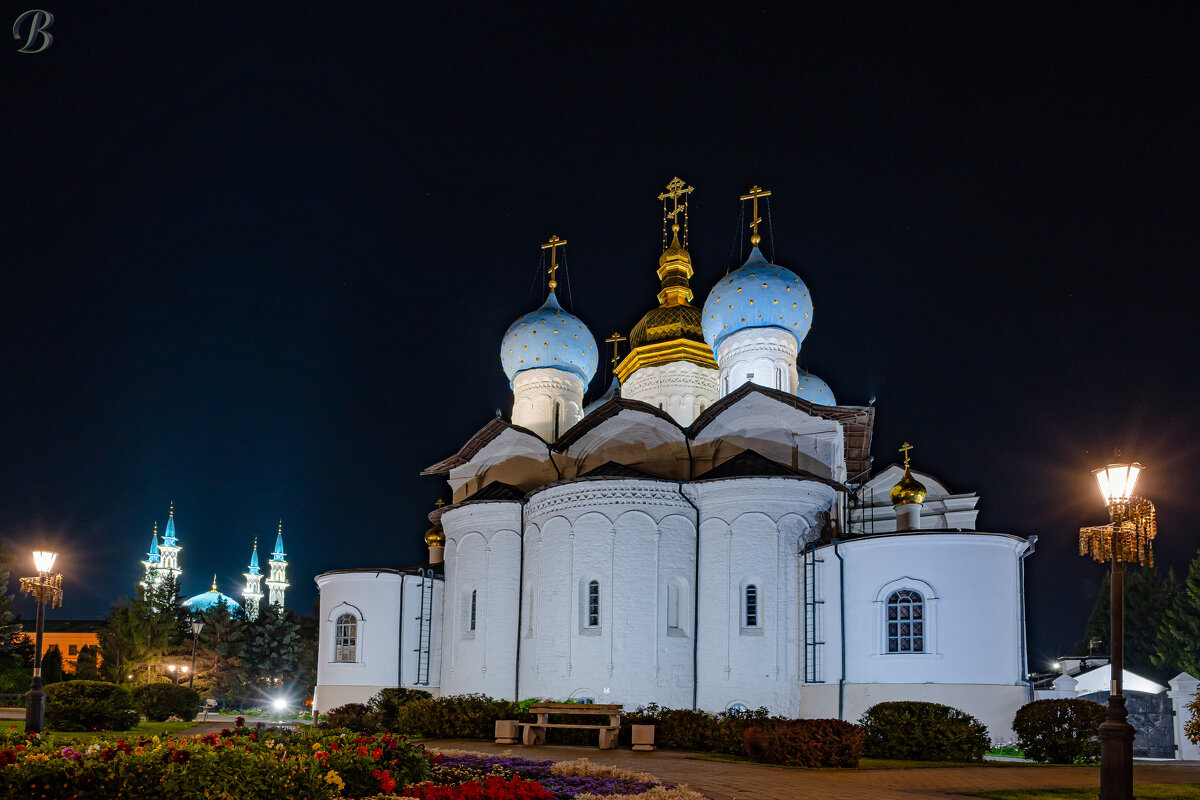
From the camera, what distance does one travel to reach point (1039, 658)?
2306 inches

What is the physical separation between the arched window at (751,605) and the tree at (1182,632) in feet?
93.9

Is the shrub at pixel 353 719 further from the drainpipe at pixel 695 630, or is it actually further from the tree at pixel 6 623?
the tree at pixel 6 623

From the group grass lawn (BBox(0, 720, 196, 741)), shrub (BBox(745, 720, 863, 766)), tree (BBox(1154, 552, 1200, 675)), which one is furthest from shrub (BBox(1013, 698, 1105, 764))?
tree (BBox(1154, 552, 1200, 675))

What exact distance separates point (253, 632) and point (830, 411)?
3702 centimetres

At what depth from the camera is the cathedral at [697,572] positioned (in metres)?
20.6

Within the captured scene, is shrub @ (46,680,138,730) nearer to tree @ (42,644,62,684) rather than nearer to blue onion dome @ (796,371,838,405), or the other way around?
blue onion dome @ (796,371,838,405)

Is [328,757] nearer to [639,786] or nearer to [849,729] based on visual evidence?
[639,786]

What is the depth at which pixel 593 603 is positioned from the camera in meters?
22.9

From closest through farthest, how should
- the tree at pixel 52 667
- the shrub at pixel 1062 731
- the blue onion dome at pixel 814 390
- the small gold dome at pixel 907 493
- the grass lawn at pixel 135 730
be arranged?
the shrub at pixel 1062 731 < the grass lawn at pixel 135 730 < the small gold dome at pixel 907 493 < the blue onion dome at pixel 814 390 < the tree at pixel 52 667

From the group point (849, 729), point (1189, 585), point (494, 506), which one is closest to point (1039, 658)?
point (1189, 585)

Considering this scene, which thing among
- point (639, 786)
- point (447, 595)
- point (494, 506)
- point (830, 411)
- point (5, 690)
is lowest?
point (5, 690)

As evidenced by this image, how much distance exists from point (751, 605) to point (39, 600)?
46.2ft

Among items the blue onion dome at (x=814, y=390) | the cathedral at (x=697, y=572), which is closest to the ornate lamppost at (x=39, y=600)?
the cathedral at (x=697, y=572)

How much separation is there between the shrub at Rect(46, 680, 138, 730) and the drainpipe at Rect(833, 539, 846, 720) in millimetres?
14701
